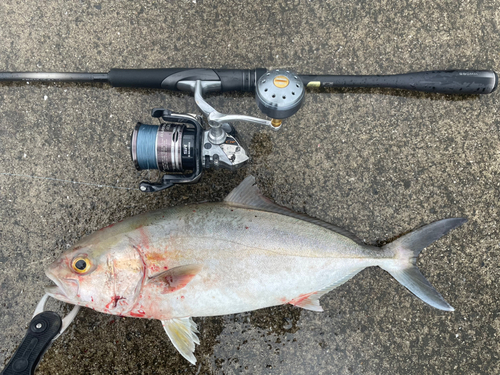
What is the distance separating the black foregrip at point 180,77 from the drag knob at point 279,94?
0.41m

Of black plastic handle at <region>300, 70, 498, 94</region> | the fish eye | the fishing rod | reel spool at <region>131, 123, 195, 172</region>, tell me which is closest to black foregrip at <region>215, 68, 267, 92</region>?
the fishing rod

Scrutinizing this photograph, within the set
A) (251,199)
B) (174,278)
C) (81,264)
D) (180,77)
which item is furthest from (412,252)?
(81,264)

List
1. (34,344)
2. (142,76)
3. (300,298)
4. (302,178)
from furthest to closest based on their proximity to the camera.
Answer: (302,178), (142,76), (300,298), (34,344)

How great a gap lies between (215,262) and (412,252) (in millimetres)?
1315

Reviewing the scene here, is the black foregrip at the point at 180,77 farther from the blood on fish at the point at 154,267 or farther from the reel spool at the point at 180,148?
the blood on fish at the point at 154,267

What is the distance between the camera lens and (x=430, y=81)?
2.31 m

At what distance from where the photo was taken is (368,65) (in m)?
2.49

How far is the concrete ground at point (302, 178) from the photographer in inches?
97.0

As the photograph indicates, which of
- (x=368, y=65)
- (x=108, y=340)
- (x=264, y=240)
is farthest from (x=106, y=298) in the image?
(x=368, y=65)

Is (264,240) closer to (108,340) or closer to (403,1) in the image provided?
(108,340)

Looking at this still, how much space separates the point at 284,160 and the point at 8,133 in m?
2.11

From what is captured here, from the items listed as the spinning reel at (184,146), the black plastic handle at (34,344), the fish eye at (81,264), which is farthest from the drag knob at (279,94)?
the black plastic handle at (34,344)

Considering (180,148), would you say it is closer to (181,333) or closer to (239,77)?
(239,77)

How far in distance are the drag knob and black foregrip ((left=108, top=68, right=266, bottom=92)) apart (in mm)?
412
